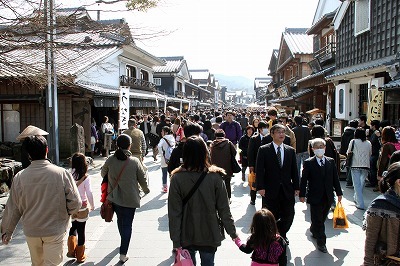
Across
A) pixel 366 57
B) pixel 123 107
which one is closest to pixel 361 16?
pixel 366 57

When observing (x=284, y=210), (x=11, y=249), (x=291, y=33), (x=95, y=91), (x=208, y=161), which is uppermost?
(x=291, y=33)

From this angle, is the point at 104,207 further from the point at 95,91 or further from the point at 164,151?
the point at 95,91

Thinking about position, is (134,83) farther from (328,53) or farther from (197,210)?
(197,210)

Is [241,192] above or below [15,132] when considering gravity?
below

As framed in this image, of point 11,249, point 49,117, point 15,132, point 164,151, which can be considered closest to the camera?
point 11,249

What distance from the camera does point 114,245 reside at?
226 inches

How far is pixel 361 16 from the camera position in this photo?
1380 centimetres

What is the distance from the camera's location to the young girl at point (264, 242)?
3475mm

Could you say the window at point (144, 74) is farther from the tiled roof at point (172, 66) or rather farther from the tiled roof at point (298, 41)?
the tiled roof at point (172, 66)

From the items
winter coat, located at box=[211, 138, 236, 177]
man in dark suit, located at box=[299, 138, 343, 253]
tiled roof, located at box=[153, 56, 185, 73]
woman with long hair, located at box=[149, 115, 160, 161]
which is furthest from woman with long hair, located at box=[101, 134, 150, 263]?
tiled roof, located at box=[153, 56, 185, 73]

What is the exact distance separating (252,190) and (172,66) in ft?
105

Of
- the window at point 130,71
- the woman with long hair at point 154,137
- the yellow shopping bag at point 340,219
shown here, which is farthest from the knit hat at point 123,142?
the window at point 130,71

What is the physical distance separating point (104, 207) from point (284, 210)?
2484mm

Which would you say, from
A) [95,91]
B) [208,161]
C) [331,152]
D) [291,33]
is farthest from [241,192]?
[291,33]
